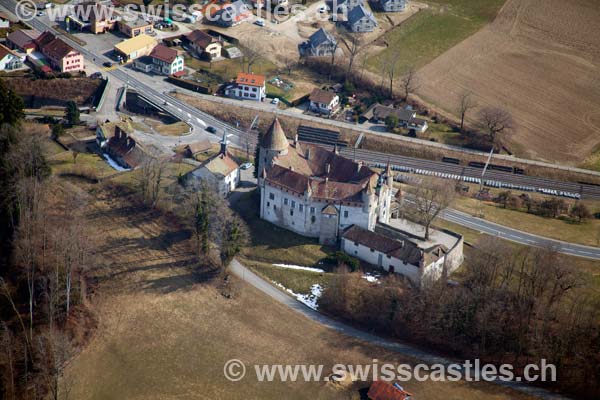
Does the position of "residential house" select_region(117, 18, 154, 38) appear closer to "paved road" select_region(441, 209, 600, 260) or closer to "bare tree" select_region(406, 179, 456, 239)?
"bare tree" select_region(406, 179, 456, 239)

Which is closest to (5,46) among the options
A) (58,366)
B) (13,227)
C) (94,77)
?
(94,77)

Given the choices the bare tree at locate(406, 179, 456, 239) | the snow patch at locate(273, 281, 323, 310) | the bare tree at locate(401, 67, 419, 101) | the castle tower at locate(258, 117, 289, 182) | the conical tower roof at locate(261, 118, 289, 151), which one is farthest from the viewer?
the bare tree at locate(401, 67, 419, 101)

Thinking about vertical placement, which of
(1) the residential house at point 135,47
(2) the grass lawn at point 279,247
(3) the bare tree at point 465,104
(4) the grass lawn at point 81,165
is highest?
(1) the residential house at point 135,47

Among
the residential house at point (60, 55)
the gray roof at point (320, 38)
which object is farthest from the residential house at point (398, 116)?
the residential house at point (60, 55)

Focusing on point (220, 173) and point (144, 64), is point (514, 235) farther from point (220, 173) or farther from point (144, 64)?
point (144, 64)

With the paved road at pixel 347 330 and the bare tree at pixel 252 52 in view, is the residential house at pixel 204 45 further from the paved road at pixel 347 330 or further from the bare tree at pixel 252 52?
the paved road at pixel 347 330

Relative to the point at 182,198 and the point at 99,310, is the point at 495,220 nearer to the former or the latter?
the point at 182,198

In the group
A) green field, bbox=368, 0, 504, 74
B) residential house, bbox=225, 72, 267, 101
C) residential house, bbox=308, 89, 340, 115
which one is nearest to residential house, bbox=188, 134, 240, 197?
residential house, bbox=225, 72, 267, 101
